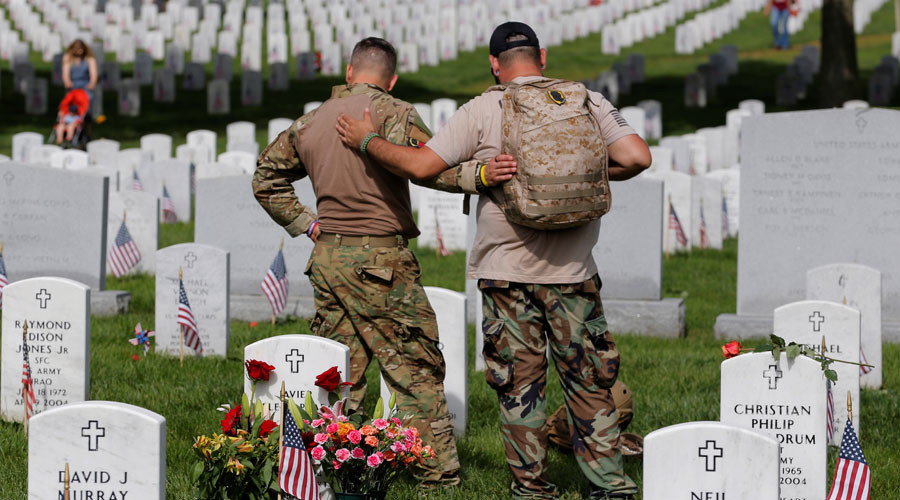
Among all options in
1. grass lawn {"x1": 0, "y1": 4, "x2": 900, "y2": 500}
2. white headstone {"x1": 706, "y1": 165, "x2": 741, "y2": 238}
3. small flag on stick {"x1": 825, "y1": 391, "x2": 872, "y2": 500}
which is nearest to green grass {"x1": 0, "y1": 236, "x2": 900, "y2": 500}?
grass lawn {"x1": 0, "y1": 4, "x2": 900, "y2": 500}

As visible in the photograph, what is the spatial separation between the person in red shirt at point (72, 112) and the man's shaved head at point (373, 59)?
13320 millimetres

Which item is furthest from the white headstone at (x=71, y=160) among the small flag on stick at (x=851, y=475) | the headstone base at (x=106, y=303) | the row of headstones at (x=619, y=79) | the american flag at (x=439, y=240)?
the row of headstones at (x=619, y=79)

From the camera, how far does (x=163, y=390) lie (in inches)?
298

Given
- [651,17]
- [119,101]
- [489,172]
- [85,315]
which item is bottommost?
[85,315]

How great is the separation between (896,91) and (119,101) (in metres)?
16.8

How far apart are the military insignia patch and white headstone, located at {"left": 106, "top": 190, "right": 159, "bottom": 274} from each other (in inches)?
293

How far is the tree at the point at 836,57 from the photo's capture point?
72.3 feet

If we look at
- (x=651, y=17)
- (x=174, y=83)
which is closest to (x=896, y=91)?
(x=651, y=17)

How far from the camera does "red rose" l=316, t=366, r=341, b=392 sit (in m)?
5.09

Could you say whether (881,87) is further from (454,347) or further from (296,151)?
(296,151)

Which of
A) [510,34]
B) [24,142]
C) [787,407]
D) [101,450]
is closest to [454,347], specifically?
[787,407]

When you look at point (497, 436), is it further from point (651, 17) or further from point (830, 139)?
point (651, 17)

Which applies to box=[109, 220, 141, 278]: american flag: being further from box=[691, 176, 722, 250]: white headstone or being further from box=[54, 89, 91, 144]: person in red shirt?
box=[54, 89, 91, 144]: person in red shirt

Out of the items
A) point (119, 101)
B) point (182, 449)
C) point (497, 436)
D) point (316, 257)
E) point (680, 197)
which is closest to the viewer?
point (316, 257)
